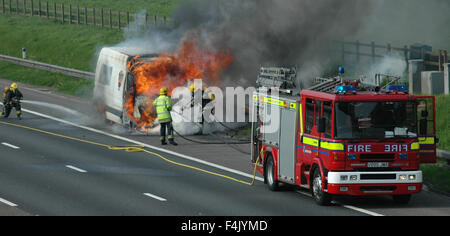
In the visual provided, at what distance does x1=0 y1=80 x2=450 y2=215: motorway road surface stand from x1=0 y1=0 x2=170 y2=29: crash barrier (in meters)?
32.6

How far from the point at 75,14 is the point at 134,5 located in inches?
241

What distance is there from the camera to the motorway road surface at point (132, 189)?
1847 cm

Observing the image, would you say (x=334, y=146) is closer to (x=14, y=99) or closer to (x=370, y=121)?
(x=370, y=121)

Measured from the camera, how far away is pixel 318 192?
19.0 metres

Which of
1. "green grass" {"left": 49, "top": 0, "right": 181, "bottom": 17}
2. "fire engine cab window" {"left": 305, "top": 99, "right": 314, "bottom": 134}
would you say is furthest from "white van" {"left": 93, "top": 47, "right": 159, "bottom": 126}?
"green grass" {"left": 49, "top": 0, "right": 181, "bottom": 17}

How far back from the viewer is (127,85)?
3009 centimetres

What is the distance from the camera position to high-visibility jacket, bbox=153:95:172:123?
2808 cm

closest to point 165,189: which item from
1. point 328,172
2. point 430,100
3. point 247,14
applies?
point 328,172

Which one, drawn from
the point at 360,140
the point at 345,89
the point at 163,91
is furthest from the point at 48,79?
the point at 360,140

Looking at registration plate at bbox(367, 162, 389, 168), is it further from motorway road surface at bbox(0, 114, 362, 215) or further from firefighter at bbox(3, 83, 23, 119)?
firefighter at bbox(3, 83, 23, 119)

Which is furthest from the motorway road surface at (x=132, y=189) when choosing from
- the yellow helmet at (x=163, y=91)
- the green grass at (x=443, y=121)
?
the green grass at (x=443, y=121)

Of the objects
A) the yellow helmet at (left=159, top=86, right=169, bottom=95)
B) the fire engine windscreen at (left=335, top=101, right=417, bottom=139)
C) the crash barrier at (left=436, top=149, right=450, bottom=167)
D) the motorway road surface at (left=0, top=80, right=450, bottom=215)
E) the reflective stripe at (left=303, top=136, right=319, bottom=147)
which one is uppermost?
the fire engine windscreen at (left=335, top=101, right=417, bottom=139)

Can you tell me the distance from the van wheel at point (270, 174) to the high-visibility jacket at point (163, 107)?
706 centimetres
